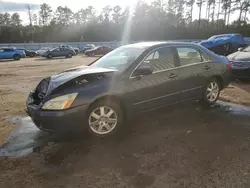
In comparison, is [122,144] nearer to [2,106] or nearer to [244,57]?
[2,106]

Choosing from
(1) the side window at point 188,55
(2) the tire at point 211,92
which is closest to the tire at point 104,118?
(1) the side window at point 188,55

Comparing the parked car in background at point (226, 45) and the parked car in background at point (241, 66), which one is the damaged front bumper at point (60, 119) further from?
the parked car in background at point (226, 45)

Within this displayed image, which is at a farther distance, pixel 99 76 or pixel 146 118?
pixel 146 118

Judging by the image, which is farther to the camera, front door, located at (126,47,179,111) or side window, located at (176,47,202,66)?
side window, located at (176,47,202,66)

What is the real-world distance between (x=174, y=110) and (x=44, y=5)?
3023 inches

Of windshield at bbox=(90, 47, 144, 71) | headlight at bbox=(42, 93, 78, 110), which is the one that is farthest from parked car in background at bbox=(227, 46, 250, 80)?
headlight at bbox=(42, 93, 78, 110)

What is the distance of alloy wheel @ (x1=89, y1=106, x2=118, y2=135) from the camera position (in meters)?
4.13

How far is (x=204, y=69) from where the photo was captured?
5.55 meters


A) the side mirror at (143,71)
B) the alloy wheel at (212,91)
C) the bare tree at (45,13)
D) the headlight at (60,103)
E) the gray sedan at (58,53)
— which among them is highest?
the bare tree at (45,13)

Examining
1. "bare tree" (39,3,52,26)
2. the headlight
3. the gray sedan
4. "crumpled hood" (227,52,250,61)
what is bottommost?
the gray sedan

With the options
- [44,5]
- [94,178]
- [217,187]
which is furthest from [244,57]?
[44,5]

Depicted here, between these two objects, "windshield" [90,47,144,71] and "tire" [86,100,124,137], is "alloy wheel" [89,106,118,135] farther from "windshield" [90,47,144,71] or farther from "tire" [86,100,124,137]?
"windshield" [90,47,144,71]

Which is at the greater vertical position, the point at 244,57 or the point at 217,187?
the point at 244,57

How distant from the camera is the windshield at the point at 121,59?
463 cm
